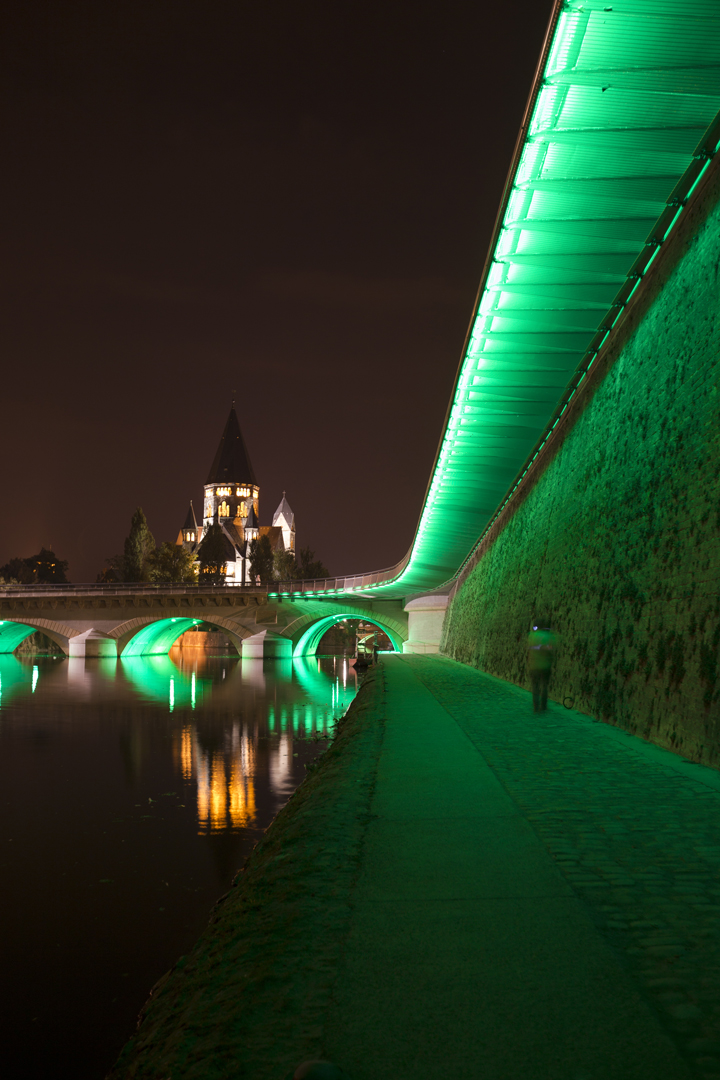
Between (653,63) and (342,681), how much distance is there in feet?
153

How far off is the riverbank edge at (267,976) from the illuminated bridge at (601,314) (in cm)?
448

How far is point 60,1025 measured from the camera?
23.0 ft

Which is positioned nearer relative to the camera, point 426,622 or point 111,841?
point 111,841

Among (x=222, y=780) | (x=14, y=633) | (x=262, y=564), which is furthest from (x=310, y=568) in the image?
(x=222, y=780)

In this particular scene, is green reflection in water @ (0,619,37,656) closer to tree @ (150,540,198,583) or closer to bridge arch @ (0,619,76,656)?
bridge arch @ (0,619,76,656)

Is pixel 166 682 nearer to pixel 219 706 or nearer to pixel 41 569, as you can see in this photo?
pixel 219 706

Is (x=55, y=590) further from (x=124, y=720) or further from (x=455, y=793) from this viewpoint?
(x=455, y=793)

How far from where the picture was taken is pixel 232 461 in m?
155

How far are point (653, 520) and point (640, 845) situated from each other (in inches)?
225

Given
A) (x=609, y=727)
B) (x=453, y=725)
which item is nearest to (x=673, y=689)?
(x=609, y=727)

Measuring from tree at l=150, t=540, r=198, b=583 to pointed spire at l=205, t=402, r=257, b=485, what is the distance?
4299 cm

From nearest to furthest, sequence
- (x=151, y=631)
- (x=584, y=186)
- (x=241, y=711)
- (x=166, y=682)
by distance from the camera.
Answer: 1. (x=584, y=186)
2. (x=241, y=711)
3. (x=166, y=682)
4. (x=151, y=631)

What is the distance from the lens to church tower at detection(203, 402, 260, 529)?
15475 cm

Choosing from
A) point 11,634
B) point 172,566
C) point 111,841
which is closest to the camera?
point 111,841
